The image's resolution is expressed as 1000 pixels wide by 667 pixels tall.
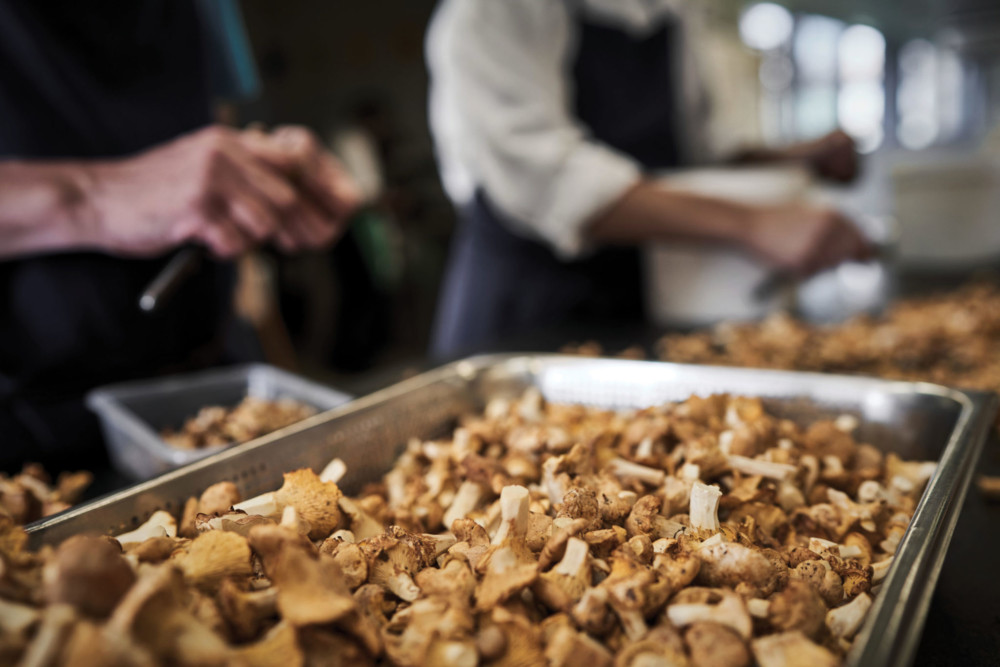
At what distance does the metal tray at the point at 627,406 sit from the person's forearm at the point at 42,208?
0.49 meters

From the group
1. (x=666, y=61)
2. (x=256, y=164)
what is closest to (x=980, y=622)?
(x=256, y=164)

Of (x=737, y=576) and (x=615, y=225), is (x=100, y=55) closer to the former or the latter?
(x=615, y=225)

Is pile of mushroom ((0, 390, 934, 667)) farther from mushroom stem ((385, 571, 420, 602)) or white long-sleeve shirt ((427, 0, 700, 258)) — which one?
white long-sleeve shirt ((427, 0, 700, 258))

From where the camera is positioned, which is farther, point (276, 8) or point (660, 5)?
point (276, 8)

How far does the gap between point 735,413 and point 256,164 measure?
0.70m

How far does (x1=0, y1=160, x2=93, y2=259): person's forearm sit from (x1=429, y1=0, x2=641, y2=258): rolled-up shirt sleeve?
0.70 metres

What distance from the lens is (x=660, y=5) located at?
154 cm

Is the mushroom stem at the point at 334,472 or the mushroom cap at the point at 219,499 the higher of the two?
the mushroom cap at the point at 219,499

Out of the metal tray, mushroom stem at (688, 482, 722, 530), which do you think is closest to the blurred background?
the metal tray

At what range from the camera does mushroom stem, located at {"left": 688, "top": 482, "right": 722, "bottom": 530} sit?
46 centimetres

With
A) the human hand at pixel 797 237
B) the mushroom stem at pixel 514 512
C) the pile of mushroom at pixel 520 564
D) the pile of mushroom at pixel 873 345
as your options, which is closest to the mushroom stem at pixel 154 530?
the pile of mushroom at pixel 520 564

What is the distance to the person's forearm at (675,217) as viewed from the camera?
1.29 m

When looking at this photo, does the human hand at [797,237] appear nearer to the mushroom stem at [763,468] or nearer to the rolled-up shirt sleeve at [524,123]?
the rolled-up shirt sleeve at [524,123]

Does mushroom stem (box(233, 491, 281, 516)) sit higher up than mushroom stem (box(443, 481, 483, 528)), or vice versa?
mushroom stem (box(233, 491, 281, 516))
